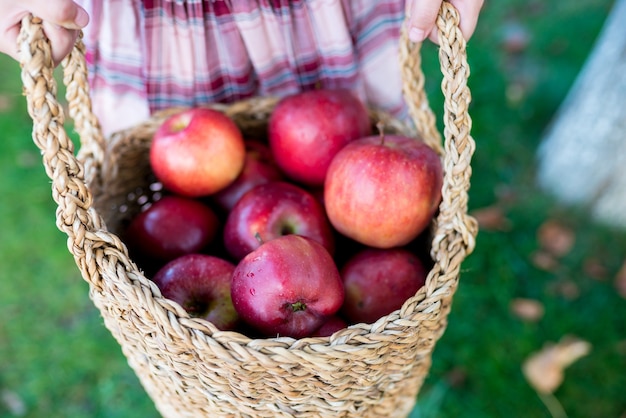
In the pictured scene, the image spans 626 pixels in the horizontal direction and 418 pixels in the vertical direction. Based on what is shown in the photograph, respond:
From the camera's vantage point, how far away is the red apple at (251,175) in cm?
124

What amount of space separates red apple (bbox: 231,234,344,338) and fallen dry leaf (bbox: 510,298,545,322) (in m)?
0.92

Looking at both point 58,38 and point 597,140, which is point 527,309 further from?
point 58,38

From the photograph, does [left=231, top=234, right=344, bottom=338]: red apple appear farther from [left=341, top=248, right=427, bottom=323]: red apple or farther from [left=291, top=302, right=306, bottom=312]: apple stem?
[left=341, top=248, right=427, bottom=323]: red apple

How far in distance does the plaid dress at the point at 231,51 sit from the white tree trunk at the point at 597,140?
0.69 meters

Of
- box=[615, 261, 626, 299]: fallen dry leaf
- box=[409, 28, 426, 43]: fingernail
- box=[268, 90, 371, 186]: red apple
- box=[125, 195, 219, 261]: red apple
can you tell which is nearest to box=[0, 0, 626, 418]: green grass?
box=[615, 261, 626, 299]: fallen dry leaf

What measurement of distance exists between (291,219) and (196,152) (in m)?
0.24

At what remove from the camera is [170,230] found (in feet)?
3.68

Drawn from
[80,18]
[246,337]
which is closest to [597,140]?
[246,337]

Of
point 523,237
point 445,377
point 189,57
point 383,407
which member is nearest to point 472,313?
point 445,377

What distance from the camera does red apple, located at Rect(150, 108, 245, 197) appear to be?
3.73 feet

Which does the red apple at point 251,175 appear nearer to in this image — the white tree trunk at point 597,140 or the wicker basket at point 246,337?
the wicker basket at point 246,337

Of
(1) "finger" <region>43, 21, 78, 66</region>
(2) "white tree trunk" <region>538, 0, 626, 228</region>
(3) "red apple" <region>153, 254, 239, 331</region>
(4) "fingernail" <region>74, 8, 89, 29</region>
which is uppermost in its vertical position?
(4) "fingernail" <region>74, 8, 89, 29</region>

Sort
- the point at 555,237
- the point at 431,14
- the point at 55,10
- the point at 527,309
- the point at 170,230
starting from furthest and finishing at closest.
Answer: the point at 555,237 → the point at 527,309 → the point at 170,230 → the point at 431,14 → the point at 55,10

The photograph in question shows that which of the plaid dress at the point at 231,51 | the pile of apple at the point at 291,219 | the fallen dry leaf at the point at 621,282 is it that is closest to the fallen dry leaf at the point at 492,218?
the fallen dry leaf at the point at 621,282
